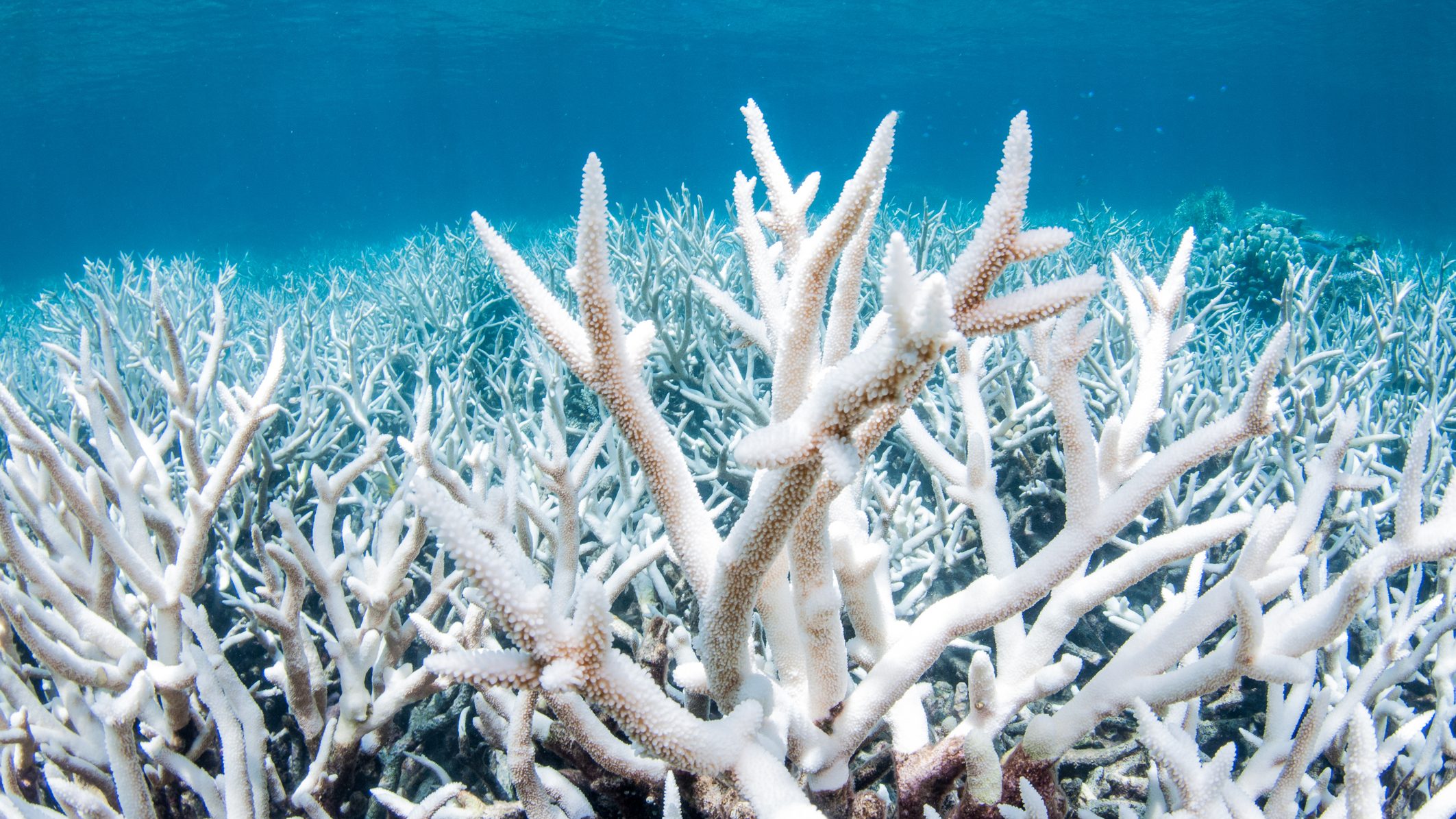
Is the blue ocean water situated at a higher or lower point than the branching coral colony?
higher

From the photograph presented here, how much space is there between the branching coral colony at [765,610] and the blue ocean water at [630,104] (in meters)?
10.1

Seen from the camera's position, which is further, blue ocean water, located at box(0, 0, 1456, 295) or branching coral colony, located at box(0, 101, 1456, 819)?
blue ocean water, located at box(0, 0, 1456, 295)

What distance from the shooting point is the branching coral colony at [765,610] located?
1.00 m

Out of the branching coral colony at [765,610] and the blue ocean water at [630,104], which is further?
the blue ocean water at [630,104]

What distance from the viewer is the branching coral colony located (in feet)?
3.28

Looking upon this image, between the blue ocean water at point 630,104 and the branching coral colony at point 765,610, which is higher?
the blue ocean water at point 630,104

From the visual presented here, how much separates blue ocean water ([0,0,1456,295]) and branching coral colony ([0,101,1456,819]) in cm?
1011

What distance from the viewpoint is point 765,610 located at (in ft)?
4.74

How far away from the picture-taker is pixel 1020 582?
1325mm

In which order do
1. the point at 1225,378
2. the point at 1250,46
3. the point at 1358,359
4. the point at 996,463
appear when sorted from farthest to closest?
the point at 1250,46
the point at 1358,359
the point at 1225,378
the point at 996,463

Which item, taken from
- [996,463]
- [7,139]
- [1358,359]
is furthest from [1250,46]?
[7,139]

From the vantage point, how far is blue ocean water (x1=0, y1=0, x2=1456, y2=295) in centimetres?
4162

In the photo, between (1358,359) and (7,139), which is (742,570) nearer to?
(1358,359)

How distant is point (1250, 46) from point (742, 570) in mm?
69790
